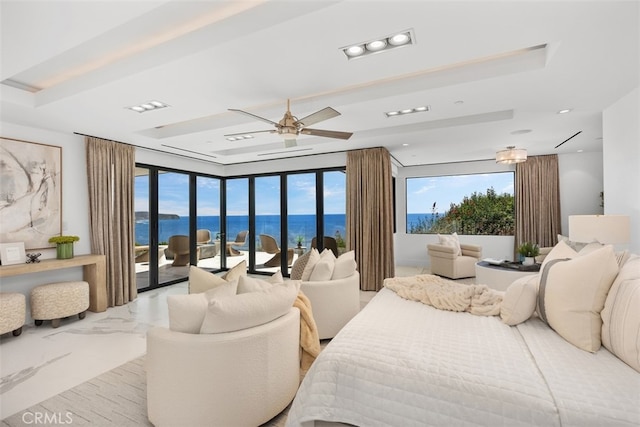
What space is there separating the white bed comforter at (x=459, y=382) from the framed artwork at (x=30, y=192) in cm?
420

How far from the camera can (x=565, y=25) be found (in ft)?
6.18

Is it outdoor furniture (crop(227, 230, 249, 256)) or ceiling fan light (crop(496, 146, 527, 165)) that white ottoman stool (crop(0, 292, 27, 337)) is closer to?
outdoor furniture (crop(227, 230, 249, 256))

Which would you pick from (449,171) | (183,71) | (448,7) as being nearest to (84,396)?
(183,71)

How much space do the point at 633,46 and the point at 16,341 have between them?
594 cm

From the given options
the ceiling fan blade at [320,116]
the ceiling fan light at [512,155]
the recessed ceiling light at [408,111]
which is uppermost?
the recessed ceiling light at [408,111]

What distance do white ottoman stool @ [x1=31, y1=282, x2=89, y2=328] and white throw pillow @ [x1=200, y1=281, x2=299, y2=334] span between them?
3053 mm

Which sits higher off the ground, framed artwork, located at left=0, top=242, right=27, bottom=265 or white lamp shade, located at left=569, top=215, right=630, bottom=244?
white lamp shade, located at left=569, top=215, right=630, bottom=244

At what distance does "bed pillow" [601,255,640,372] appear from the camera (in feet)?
4.63

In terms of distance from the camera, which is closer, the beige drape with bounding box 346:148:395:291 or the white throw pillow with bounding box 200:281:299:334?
the white throw pillow with bounding box 200:281:299:334

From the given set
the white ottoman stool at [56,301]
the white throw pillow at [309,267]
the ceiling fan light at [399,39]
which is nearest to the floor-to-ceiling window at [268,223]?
the white throw pillow at [309,267]

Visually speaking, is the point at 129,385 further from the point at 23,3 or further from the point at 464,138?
the point at 464,138

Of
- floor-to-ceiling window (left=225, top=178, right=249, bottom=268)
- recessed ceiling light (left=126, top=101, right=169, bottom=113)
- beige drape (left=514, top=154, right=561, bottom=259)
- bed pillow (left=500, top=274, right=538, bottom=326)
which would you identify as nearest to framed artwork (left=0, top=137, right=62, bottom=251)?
recessed ceiling light (left=126, top=101, right=169, bottom=113)

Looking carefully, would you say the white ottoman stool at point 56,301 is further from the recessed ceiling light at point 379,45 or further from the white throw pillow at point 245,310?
the recessed ceiling light at point 379,45

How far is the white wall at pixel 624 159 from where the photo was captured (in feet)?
9.27
